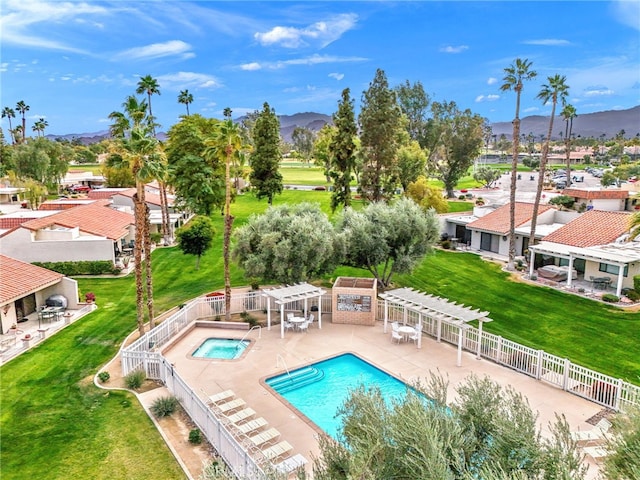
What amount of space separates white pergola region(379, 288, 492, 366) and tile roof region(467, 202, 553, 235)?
63.7 ft

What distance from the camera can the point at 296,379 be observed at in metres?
16.9

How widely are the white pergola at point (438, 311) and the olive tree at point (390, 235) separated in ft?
15.0

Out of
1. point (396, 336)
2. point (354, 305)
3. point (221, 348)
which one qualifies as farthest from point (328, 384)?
point (354, 305)

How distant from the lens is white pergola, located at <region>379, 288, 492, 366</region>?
17703 millimetres

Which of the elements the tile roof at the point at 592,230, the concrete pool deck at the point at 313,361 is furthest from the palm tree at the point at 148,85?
the tile roof at the point at 592,230

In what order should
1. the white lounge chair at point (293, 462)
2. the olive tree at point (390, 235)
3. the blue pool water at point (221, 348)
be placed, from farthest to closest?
the olive tree at point (390, 235) < the blue pool water at point (221, 348) < the white lounge chair at point (293, 462)

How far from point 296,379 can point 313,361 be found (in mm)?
1427

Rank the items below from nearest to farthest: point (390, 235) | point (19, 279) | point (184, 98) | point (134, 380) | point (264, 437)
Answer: point (264, 437) → point (134, 380) → point (19, 279) → point (390, 235) → point (184, 98)

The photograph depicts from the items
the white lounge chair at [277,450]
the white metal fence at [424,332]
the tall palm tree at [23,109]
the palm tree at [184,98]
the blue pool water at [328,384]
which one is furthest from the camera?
the tall palm tree at [23,109]

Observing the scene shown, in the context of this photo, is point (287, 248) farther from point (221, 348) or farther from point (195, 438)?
point (195, 438)

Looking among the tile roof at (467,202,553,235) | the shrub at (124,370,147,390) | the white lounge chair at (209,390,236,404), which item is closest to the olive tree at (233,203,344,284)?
the shrub at (124,370,147,390)

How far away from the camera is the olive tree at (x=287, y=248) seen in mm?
22734

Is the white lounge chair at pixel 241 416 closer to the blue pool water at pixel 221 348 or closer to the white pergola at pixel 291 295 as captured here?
the blue pool water at pixel 221 348

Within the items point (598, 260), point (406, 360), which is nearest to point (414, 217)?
point (406, 360)
